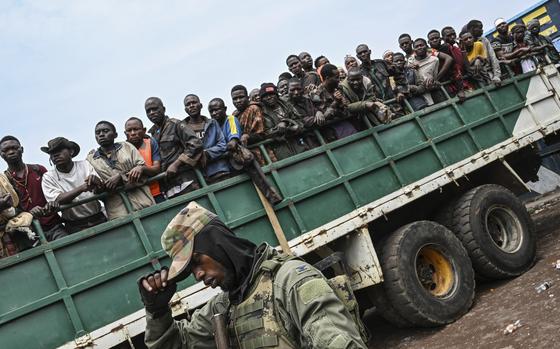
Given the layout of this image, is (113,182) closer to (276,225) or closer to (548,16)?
(276,225)

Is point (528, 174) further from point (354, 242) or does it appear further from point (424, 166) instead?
point (354, 242)

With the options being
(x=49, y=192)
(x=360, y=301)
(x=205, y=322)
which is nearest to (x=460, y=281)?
(x=360, y=301)

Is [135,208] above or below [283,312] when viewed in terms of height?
above

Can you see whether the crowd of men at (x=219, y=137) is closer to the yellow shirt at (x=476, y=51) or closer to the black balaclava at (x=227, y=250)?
the yellow shirt at (x=476, y=51)

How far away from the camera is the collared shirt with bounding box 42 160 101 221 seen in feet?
11.9

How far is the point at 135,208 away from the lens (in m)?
3.72

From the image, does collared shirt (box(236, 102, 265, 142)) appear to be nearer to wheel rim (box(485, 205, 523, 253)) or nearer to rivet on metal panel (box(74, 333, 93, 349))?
rivet on metal panel (box(74, 333, 93, 349))

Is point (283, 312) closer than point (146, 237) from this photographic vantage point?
Yes

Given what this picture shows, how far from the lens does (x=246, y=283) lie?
190 centimetres

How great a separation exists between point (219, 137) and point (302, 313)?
3.05 m

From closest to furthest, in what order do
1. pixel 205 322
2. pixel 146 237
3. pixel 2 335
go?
1. pixel 205 322
2. pixel 2 335
3. pixel 146 237

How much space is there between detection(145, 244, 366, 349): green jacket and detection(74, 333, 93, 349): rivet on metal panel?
1.39 m

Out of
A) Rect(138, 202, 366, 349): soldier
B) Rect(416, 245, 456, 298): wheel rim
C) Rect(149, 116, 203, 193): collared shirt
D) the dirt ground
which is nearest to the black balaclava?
Rect(138, 202, 366, 349): soldier

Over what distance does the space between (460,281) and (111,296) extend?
9.95 ft
